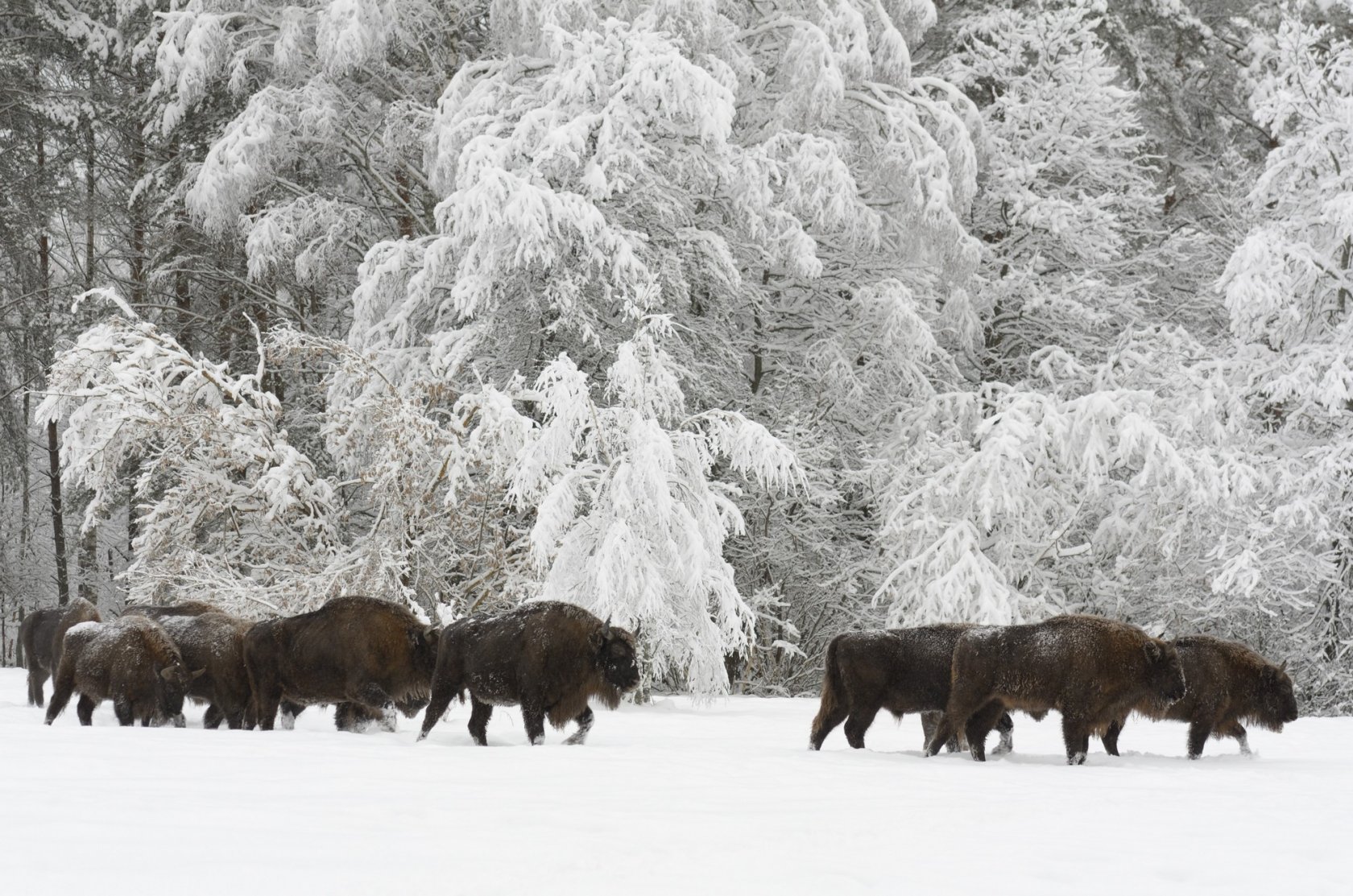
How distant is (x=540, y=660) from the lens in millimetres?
8812

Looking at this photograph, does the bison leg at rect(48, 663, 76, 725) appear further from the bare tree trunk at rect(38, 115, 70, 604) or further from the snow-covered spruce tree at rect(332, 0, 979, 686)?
the bare tree trunk at rect(38, 115, 70, 604)

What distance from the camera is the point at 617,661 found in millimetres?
8945

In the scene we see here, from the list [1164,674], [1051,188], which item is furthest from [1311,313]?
[1164,674]

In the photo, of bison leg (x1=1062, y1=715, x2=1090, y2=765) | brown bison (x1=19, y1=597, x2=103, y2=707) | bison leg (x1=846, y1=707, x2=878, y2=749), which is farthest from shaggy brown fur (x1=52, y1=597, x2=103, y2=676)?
bison leg (x1=1062, y1=715, x2=1090, y2=765)

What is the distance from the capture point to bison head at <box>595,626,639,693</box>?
8938 mm

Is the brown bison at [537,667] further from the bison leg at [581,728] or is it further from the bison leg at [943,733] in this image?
the bison leg at [943,733]

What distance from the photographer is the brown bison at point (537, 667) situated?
883 cm

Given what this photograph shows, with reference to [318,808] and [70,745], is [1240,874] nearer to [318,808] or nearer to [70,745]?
[318,808]

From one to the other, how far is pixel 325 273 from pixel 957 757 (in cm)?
1639

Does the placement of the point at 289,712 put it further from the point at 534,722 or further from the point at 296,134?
the point at 296,134

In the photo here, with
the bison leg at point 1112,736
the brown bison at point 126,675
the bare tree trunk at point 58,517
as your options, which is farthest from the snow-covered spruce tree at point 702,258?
the bare tree trunk at point 58,517

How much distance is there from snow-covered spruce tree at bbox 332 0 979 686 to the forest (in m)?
0.08

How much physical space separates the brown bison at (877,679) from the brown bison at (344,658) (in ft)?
9.37

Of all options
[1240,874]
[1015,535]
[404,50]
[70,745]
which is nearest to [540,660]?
[70,745]
